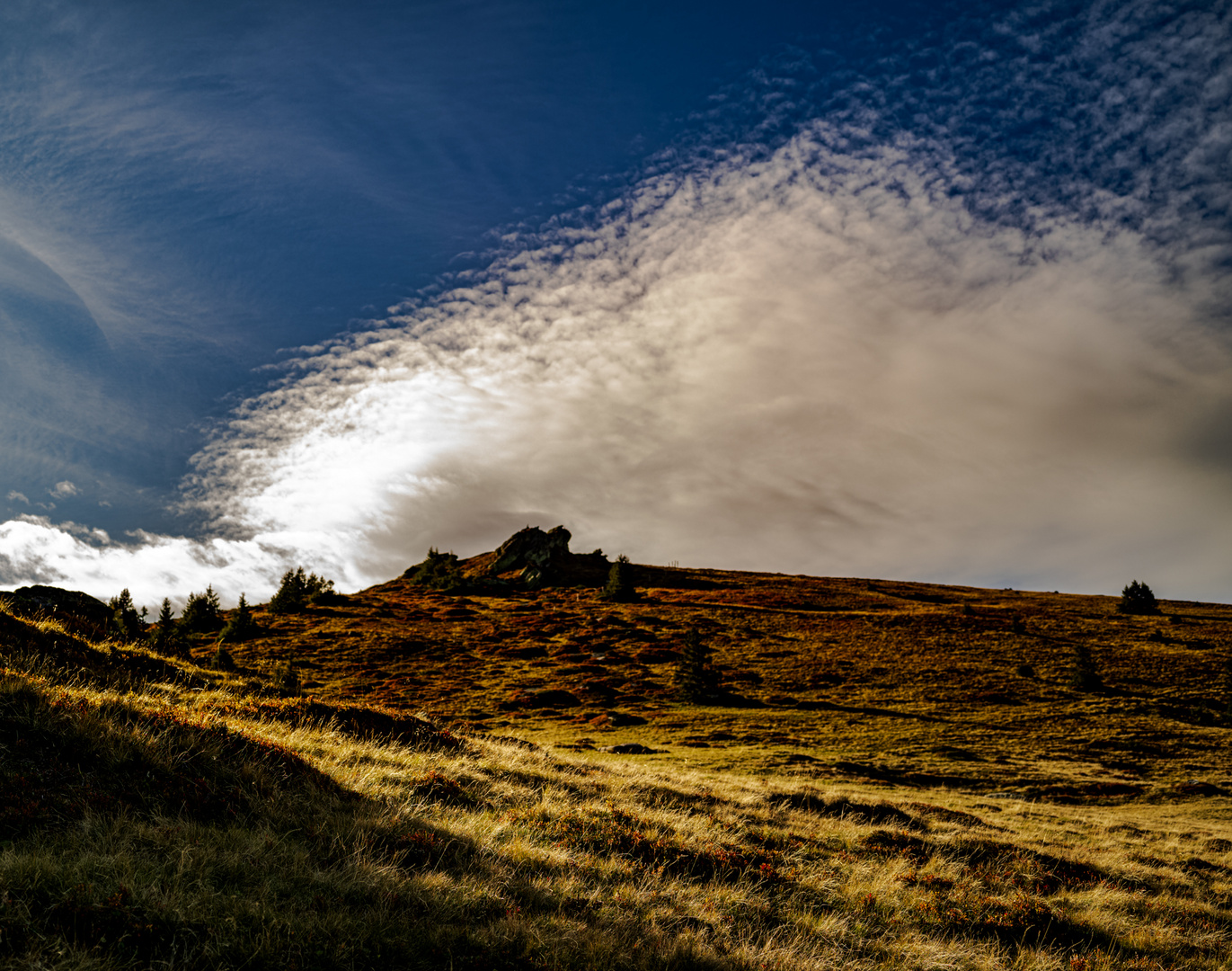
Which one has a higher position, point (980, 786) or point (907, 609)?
point (907, 609)

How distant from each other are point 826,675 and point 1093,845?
113ft

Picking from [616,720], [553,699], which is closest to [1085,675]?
[616,720]

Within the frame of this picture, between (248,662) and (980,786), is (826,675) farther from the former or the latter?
(248,662)

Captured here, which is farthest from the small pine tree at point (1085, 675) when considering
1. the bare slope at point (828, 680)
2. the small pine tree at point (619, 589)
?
the small pine tree at point (619, 589)

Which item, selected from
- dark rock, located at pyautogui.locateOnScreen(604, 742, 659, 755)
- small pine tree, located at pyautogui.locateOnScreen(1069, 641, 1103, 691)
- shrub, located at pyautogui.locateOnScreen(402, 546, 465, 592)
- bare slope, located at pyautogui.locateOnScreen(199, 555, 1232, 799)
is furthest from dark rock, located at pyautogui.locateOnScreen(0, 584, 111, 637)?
shrub, located at pyautogui.locateOnScreen(402, 546, 465, 592)

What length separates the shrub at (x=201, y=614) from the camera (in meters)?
70.6

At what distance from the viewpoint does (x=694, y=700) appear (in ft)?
156

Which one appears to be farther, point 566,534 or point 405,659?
point 566,534

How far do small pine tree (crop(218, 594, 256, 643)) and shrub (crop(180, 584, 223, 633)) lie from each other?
5.46m

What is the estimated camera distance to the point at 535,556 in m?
108

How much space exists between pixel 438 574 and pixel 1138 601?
99776 mm

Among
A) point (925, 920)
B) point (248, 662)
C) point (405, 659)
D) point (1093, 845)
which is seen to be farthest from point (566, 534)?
point (925, 920)

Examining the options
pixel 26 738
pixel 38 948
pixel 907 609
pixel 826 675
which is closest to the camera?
pixel 38 948

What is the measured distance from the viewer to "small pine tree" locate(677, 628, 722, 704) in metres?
47.9
